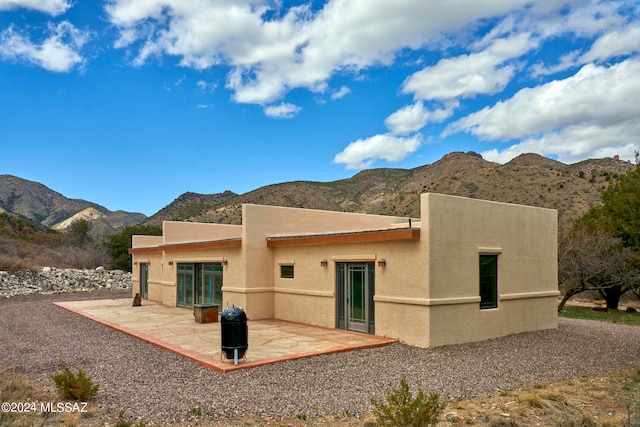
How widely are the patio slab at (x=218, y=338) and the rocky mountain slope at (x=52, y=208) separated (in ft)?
249

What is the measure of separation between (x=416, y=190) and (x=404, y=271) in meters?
50.3

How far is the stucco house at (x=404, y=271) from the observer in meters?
11.3

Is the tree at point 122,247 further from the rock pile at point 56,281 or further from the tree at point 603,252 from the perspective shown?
the tree at point 603,252

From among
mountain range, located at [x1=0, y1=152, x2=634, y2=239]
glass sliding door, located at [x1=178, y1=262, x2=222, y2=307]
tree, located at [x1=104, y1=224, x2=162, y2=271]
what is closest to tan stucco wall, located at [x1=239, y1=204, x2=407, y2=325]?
glass sliding door, located at [x1=178, y1=262, x2=222, y2=307]

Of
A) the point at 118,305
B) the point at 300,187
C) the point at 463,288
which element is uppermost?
the point at 300,187

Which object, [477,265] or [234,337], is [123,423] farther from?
[477,265]

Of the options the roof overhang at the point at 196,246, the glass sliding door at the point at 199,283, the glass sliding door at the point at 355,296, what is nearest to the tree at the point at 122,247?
the roof overhang at the point at 196,246

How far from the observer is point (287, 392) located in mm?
7488

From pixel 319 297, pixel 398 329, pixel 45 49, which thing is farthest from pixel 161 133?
pixel 398 329

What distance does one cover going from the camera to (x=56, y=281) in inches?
1211

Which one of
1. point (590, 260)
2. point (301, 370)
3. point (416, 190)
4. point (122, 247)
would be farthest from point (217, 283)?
point (416, 190)

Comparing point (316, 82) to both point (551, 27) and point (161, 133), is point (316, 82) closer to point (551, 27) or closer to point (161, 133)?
point (161, 133)

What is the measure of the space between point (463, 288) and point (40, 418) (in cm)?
919

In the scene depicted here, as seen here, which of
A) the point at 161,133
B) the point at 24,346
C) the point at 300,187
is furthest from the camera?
the point at 300,187
